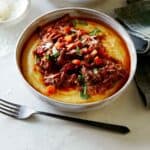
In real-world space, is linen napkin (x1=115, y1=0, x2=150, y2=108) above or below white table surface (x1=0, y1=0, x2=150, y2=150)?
above

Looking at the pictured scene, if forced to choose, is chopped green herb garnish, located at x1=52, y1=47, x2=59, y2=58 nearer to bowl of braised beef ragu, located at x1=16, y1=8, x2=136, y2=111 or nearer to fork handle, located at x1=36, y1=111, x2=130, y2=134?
bowl of braised beef ragu, located at x1=16, y1=8, x2=136, y2=111

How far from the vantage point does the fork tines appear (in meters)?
0.84

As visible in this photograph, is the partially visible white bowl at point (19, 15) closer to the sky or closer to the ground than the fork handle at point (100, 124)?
closer to the sky

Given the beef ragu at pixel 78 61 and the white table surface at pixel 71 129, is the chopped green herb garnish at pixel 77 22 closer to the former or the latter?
the beef ragu at pixel 78 61

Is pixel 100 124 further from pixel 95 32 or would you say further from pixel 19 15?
pixel 19 15

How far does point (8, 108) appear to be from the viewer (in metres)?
0.85

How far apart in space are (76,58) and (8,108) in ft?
0.56

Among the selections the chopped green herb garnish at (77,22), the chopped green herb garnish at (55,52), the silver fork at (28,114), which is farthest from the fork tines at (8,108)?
the chopped green herb garnish at (77,22)

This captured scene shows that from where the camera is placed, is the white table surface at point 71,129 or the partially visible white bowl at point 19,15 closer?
the white table surface at point 71,129

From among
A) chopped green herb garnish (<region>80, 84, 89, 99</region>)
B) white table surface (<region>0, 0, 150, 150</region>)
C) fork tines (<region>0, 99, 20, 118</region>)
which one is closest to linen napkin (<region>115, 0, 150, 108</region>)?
white table surface (<region>0, 0, 150, 150</region>)

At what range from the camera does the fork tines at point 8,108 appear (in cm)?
84

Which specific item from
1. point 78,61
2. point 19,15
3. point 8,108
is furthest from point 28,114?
point 19,15

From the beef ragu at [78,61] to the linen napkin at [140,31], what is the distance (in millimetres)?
50

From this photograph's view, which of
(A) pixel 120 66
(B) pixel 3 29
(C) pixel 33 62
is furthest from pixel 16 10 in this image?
(A) pixel 120 66
